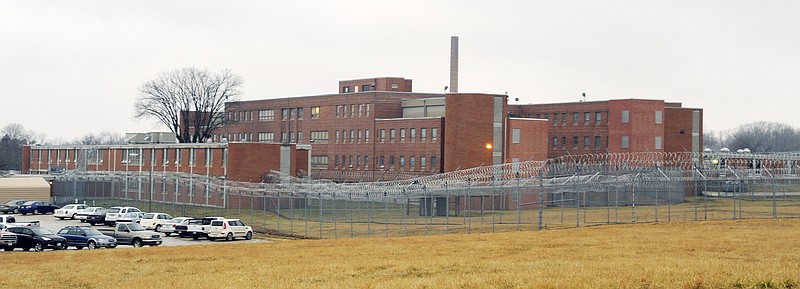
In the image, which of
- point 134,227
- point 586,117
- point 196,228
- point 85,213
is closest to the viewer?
point 134,227

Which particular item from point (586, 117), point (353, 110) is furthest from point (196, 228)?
point (586, 117)

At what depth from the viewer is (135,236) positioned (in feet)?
175

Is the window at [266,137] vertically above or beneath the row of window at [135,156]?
above

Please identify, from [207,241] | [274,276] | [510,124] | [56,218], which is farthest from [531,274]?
[510,124]

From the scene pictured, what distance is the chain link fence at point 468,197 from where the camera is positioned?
60.4m

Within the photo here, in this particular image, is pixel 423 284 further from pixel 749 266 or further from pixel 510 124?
pixel 510 124

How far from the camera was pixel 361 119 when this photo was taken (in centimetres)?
11025

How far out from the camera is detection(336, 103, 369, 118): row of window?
110000 mm

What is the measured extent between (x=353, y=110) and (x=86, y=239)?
204ft

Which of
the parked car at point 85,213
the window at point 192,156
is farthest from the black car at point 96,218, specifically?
the window at point 192,156

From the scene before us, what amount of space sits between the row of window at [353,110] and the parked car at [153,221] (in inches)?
1780

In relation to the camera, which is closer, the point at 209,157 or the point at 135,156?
the point at 209,157

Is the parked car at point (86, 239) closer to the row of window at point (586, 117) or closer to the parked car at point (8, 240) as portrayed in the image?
the parked car at point (8, 240)

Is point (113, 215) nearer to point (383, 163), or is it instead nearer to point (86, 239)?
point (86, 239)
